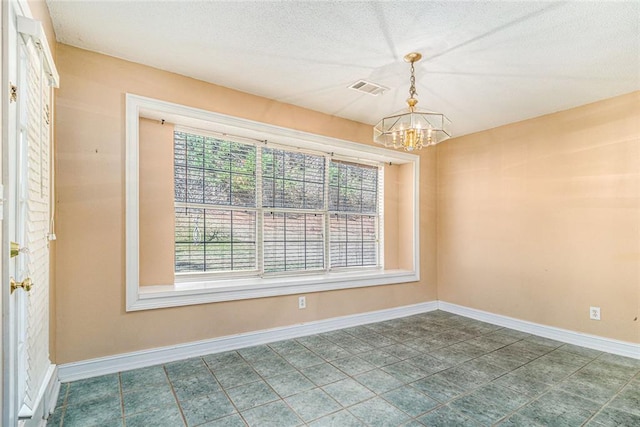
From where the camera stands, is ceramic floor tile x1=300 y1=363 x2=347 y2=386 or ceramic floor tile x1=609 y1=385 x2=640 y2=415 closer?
ceramic floor tile x1=609 y1=385 x2=640 y2=415

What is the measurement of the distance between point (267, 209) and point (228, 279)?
853 mm

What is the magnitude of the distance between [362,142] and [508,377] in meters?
2.82

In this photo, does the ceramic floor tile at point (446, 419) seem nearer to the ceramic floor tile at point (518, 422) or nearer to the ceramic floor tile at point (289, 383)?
the ceramic floor tile at point (518, 422)

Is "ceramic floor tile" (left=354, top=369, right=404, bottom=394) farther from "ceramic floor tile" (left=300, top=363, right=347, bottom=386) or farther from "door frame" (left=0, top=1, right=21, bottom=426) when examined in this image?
"door frame" (left=0, top=1, right=21, bottom=426)

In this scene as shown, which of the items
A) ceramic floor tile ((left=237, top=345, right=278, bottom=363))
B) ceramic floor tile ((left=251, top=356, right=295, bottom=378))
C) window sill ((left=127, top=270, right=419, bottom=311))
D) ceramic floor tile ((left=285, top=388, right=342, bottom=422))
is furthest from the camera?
ceramic floor tile ((left=237, top=345, right=278, bottom=363))

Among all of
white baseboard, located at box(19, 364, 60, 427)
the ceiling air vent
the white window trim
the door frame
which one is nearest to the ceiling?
the ceiling air vent

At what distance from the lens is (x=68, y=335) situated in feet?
7.83

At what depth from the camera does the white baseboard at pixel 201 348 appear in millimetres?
2434

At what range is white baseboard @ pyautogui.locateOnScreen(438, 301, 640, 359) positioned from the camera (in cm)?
303

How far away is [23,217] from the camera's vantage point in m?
1.48

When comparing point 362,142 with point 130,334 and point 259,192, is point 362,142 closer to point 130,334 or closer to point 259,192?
point 259,192

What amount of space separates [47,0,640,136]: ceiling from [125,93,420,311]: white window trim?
0.36 m

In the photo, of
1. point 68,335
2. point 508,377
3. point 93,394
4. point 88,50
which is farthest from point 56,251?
point 508,377

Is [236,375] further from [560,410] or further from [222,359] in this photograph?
[560,410]
